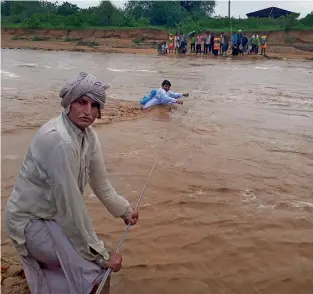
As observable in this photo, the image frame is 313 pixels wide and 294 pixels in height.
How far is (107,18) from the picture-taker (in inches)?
1818

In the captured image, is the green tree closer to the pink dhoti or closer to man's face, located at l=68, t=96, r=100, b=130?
man's face, located at l=68, t=96, r=100, b=130

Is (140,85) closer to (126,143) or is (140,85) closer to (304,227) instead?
(126,143)

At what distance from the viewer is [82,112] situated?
2303 mm

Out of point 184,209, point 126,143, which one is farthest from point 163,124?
point 184,209

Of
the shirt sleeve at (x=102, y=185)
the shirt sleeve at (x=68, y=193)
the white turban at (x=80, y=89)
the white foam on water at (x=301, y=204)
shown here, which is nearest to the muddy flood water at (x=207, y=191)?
the white foam on water at (x=301, y=204)

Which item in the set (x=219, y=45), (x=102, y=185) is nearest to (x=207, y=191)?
(x=102, y=185)

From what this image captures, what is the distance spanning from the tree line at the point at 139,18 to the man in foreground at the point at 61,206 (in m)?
36.9

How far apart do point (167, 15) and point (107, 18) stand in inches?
319

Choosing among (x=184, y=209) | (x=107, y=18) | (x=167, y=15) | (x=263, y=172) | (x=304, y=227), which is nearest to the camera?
(x=304, y=227)

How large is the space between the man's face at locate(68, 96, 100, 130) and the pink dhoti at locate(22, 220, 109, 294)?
60 cm

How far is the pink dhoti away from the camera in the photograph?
2.28m

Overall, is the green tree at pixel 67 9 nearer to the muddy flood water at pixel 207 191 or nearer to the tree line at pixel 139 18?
the tree line at pixel 139 18

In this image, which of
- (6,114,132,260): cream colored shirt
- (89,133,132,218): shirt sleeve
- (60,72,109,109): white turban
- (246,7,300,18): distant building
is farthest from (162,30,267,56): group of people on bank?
(6,114,132,260): cream colored shirt

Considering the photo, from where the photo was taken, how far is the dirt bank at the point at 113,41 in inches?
1309
